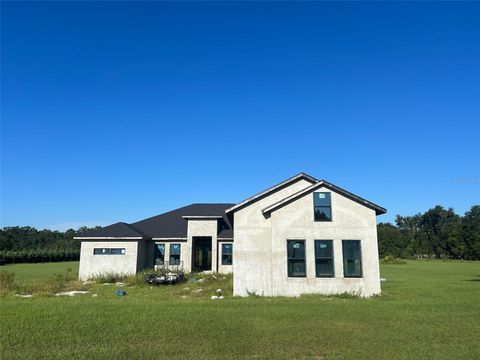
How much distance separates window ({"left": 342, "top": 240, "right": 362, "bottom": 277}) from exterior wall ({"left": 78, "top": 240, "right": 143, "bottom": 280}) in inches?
618

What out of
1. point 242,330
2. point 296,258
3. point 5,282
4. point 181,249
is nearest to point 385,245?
point 181,249

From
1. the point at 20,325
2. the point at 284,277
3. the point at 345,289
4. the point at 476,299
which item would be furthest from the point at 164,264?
the point at 476,299

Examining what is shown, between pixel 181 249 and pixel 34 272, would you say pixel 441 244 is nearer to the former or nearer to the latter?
pixel 181 249

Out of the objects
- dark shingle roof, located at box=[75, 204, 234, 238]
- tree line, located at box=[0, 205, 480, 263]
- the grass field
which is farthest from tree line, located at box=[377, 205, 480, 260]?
the grass field

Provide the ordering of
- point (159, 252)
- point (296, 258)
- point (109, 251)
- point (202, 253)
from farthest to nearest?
point (202, 253), point (159, 252), point (109, 251), point (296, 258)

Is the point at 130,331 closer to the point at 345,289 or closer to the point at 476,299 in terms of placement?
the point at 345,289

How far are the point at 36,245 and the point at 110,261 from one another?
69.3 metres

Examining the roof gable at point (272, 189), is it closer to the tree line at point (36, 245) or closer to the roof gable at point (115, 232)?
the roof gable at point (115, 232)

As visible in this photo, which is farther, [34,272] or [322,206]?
[34,272]

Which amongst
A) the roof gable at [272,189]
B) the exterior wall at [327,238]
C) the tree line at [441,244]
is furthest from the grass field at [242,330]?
the tree line at [441,244]

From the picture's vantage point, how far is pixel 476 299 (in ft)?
51.3

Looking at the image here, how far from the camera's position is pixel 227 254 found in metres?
27.4

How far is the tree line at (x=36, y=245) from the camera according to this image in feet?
205

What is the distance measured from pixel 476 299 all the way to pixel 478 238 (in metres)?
72.0
